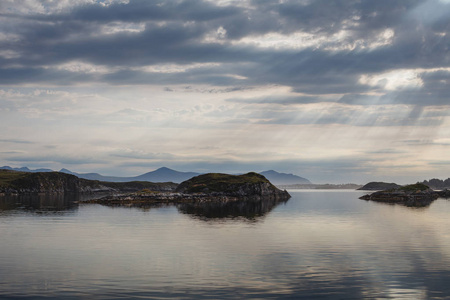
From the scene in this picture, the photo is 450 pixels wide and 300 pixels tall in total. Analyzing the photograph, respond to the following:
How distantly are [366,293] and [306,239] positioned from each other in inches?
1223

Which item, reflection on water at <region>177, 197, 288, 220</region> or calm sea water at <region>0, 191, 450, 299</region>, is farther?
reflection on water at <region>177, 197, 288, 220</region>

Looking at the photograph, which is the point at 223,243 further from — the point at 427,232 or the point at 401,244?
the point at 427,232

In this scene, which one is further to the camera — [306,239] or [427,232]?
[427,232]

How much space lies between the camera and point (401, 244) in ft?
190

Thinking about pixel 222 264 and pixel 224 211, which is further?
pixel 224 211

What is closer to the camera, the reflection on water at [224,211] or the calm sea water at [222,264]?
the calm sea water at [222,264]

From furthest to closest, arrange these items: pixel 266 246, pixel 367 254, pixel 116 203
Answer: pixel 116 203, pixel 266 246, pixel 367 254

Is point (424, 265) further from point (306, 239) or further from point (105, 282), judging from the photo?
point (105, 282)

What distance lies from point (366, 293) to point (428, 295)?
15.2 feet

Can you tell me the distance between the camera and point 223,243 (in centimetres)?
5775

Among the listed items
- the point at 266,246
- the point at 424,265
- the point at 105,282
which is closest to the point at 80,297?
the point at 105,282

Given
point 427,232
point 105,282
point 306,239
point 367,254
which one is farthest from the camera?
point 427,232

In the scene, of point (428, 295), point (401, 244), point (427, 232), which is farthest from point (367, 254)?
point (427, 232)

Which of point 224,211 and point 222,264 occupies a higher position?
point 224,211
